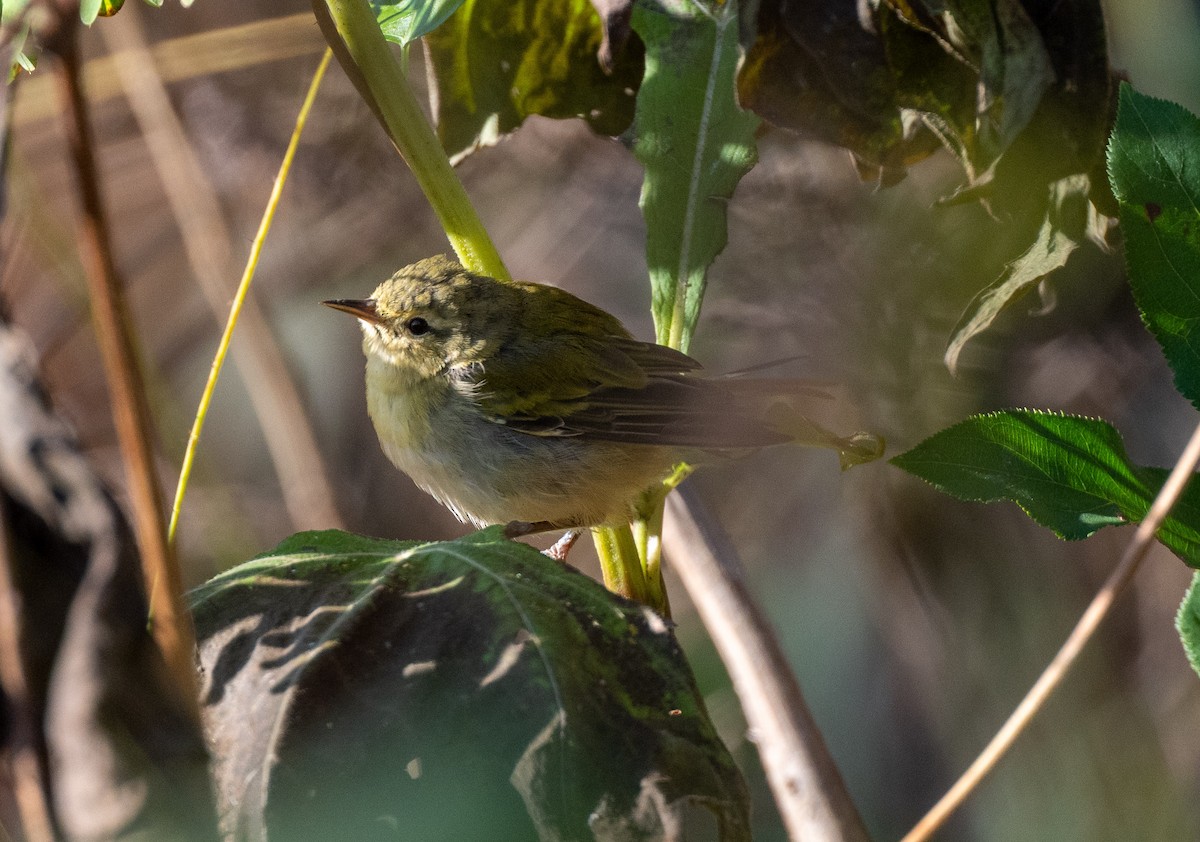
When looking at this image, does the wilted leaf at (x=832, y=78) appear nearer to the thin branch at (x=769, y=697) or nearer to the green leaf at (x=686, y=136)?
the green leaf at (x=686, y=136)

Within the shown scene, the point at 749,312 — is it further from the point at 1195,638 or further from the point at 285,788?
the point at 285,788

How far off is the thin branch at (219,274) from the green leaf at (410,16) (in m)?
1.34

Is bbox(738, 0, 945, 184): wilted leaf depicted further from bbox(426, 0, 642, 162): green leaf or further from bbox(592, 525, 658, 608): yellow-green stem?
bbox(592, 525, 658, 608): yellow-green stem

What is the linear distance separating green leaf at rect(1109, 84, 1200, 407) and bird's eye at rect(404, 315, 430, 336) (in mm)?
1586

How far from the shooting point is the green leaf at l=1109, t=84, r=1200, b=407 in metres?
1.24

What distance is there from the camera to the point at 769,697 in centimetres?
145

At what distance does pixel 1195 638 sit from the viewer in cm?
118

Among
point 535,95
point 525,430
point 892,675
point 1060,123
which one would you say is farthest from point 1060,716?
point 535,95

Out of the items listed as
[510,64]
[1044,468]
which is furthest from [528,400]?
[1044,468]

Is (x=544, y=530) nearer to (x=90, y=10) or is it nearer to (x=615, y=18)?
(x=615, y=18)

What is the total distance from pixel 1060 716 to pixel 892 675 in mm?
453

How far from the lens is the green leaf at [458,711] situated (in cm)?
111

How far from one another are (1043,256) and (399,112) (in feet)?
2.80

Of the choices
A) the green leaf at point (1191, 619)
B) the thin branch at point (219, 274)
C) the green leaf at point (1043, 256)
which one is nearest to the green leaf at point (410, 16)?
the green leaf at point (1043, 256)
